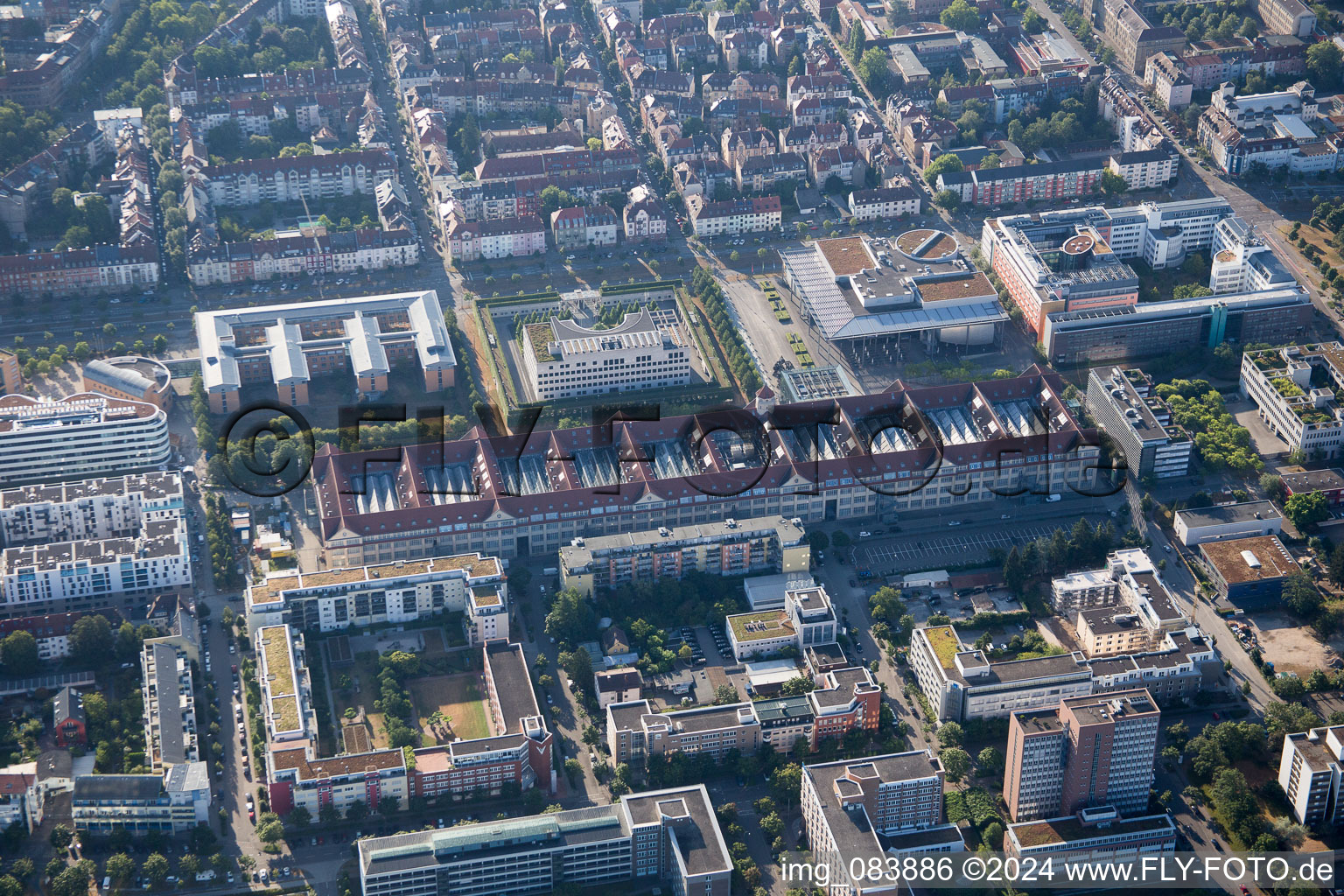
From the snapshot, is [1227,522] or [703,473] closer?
[1227,522]

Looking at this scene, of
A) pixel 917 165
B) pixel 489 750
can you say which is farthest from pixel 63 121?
pixel 489 750

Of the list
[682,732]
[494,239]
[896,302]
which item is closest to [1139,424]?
[896,302]

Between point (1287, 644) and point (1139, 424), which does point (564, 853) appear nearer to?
point (1287, 644)

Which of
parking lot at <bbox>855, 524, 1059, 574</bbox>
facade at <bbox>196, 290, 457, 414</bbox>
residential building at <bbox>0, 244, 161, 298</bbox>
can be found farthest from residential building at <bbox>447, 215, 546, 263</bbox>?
parking lot at <bbox>855, 524, 1059, 574</bbox>

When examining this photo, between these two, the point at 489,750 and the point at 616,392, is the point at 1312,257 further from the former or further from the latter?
the point at 489,750

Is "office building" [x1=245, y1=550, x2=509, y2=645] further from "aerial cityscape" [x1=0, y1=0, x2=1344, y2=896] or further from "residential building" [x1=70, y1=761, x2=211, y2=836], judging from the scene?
"residential building" [x1=70, y1=761, x2=211, y2=836]

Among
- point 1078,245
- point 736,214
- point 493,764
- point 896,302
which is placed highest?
point 736,214

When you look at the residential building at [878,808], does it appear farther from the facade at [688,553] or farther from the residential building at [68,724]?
the residential building at [68,724]
